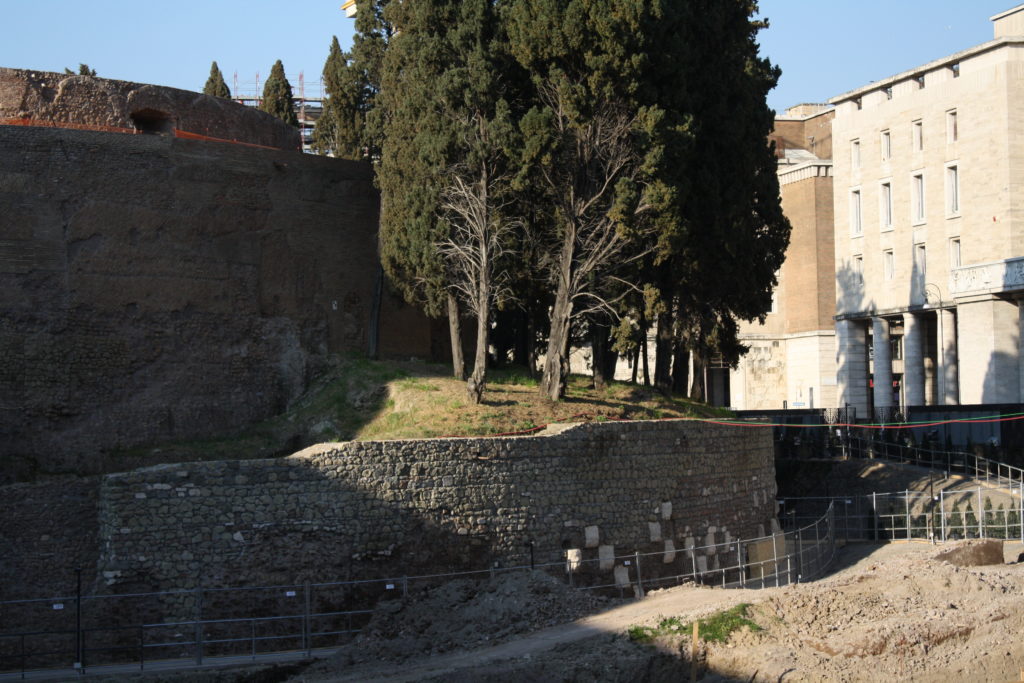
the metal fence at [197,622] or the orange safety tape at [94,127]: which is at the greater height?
the orange safety tape at [94,127]

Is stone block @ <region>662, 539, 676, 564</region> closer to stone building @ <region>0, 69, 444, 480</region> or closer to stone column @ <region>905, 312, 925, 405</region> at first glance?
stone building @ <region>0, 69, 444, 480</region>

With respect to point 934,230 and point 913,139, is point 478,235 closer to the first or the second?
point 934,230

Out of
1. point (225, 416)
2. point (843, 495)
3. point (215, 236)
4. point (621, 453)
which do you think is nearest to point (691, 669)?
point (621, 453)

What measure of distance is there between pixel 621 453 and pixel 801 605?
4.51 meters

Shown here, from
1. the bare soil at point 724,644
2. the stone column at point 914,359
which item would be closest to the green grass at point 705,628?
the bare soil at point 724,644

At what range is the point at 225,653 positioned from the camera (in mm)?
17266

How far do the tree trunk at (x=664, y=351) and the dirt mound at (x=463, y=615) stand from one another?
9.61 metres

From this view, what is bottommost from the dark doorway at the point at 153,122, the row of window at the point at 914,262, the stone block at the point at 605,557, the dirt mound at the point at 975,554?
the dirt mound at the point at 975,554

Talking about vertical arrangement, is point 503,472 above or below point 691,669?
above

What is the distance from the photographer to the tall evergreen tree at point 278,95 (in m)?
40.8

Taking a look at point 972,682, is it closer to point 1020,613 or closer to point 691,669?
point 1020,613

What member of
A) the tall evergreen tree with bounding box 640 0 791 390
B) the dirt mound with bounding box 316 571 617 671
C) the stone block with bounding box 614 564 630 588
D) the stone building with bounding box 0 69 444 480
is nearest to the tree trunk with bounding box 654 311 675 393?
the tall evergreen tree with bounding box 640 0 791 390

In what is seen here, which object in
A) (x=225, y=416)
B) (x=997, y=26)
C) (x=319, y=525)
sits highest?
(x=997, y=26)

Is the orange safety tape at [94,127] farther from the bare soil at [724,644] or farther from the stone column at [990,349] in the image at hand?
the stone column at [990,349]
